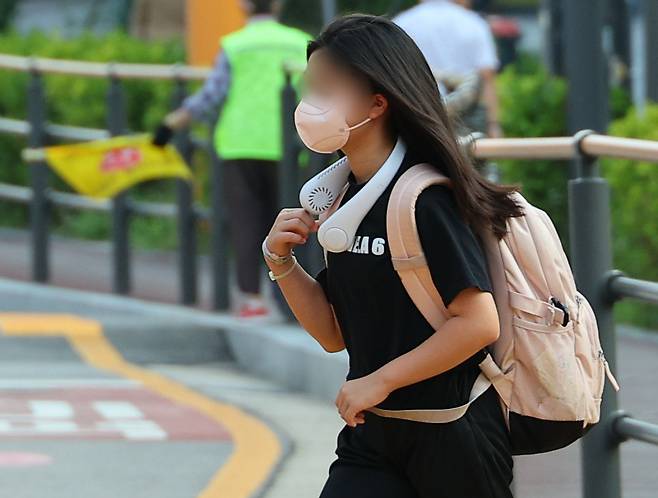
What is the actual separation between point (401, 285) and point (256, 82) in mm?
5551

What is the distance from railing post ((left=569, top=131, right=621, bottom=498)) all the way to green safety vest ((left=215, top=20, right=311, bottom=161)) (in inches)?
171

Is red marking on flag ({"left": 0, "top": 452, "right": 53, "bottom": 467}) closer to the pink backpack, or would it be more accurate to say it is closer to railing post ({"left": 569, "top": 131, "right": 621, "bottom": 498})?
railing post ({"left": 569, "top": 131, "right": 621, "bottom": 498})

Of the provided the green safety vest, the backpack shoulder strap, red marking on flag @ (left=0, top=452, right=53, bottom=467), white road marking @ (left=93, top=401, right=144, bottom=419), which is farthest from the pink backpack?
the green safety vest

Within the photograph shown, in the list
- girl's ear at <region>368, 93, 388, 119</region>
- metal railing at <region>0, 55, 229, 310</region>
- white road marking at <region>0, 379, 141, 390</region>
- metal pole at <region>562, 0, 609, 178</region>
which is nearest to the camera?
girl's ear at <region>368, 93, 388, 119</region>

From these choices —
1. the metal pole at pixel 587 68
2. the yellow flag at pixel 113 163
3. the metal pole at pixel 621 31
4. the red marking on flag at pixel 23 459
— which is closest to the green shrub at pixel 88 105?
the yellow flag at pixel 113 163

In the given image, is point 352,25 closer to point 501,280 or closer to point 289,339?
point 501,280

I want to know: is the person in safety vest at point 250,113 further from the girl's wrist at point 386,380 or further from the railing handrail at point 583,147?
the girl's wrist at point 386,380

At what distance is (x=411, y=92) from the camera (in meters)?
3.17

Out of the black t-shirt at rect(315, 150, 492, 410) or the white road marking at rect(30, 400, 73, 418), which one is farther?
the white road marking at rect(30, 400, 73, 418)

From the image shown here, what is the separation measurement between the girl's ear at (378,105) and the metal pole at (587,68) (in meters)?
5.50

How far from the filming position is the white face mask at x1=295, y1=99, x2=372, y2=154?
3.16 meters

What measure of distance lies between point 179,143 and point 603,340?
5210 millimetres

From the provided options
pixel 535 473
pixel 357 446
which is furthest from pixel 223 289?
pixel 357 446

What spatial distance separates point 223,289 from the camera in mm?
9125
